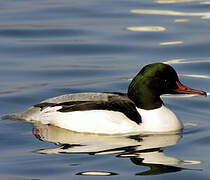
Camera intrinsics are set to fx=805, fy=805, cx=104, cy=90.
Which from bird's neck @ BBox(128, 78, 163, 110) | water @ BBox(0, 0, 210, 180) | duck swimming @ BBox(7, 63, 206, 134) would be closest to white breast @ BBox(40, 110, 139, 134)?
duck swimming @ BBox(7, 63, 206, 134)

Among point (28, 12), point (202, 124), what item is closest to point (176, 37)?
point (28, 12)

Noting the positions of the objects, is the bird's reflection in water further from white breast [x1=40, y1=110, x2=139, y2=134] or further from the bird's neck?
the bird's neck

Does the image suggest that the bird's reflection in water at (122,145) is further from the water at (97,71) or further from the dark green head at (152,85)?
the dark green head at (152,85)

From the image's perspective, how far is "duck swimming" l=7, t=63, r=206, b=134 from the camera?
10.7 meters

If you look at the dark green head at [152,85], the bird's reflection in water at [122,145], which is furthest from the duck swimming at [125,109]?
the bird's reflection in water at [122,145]

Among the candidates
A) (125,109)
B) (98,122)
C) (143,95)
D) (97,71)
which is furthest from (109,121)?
(97,71)

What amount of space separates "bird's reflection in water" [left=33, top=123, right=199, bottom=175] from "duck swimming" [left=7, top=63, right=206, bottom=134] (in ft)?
0.38

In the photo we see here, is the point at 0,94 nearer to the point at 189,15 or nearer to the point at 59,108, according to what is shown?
the point at 59,108

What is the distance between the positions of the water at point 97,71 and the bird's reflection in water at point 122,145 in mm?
13

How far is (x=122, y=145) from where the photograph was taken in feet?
33.8

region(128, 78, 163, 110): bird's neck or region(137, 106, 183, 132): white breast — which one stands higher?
region(128, 78, 163, 110): bird's neck

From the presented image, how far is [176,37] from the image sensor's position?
1644 centimetres

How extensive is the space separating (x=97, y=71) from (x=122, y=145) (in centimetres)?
413

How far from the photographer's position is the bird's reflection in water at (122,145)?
9508 millimetres
